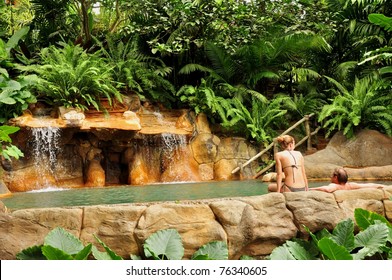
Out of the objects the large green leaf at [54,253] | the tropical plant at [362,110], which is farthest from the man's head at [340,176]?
the tropical plant at [362,110]

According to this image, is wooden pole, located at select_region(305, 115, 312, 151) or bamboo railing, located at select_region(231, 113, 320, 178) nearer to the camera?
bamboo railing, located at select_region(231, 113, 320, 178)

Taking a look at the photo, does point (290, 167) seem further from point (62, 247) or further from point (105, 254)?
point (62, 247)

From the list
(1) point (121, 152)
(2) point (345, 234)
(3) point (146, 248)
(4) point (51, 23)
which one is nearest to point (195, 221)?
(3) point (146, 248)

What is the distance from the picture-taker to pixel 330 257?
3002 millimetres

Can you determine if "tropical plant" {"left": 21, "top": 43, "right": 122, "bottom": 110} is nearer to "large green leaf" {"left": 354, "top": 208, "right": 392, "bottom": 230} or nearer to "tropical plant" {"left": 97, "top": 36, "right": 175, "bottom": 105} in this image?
"tropical plant" {"left": 97, "top": 36, "right": 175, "bottom": 105}

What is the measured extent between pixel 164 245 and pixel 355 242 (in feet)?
4.53

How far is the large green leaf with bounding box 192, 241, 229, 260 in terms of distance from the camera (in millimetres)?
3156

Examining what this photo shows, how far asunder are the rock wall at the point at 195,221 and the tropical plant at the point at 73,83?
6.74m

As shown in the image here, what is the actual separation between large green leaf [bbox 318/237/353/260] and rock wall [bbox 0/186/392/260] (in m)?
0.55

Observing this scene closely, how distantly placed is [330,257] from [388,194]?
1132 millimetres

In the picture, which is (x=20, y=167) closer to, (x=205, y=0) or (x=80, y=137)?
(x=80, y=137)

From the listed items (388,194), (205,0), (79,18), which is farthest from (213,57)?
(388,194)

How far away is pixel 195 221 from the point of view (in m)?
3.35


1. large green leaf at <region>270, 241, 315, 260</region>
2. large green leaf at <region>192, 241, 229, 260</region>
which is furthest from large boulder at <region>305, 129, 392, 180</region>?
large green leaf at <region>192, 241, 229, 260</region>
